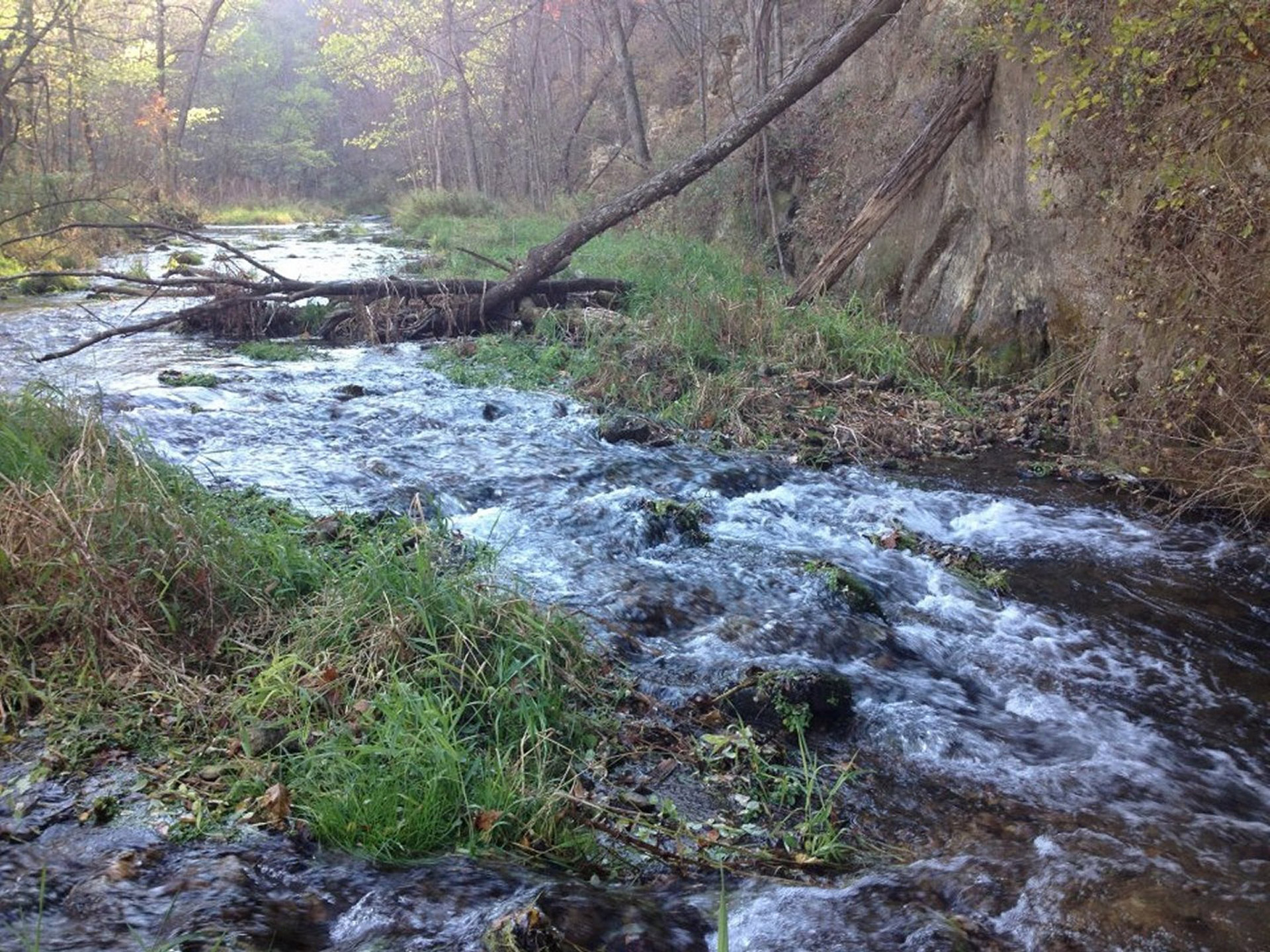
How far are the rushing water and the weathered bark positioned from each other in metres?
3.94

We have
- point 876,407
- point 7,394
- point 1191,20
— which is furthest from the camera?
point 876,407

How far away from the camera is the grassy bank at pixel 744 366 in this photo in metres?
8.38

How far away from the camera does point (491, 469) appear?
7332 mm

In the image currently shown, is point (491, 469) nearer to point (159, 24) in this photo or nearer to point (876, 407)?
point (876, 407)

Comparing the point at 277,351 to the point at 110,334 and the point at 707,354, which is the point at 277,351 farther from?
the point at 707,354

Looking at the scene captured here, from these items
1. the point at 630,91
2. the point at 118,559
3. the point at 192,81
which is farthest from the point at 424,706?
the point at 192,81

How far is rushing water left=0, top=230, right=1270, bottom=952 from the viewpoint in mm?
2764

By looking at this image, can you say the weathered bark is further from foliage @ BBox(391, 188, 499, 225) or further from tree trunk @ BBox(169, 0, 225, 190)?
tree trunk @ BBox(169, 0, 225, 190)

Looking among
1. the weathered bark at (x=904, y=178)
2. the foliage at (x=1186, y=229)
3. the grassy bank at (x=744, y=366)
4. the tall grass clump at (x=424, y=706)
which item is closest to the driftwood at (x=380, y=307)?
the grassy bank at (x=744, y=366)

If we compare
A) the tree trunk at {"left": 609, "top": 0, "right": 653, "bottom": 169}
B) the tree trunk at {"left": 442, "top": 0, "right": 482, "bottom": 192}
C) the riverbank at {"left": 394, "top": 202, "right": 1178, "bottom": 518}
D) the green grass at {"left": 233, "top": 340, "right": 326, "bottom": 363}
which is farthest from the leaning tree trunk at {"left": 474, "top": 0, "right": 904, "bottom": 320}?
the tree trunk at {"left": 442, "top": 0, "right": 482, "bottom": 192}

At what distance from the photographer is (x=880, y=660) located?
4594 mm

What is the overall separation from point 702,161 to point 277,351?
5.52 m

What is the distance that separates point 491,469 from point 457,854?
4.57 m

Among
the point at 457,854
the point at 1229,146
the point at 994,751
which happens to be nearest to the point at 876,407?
the point at 1229,146
